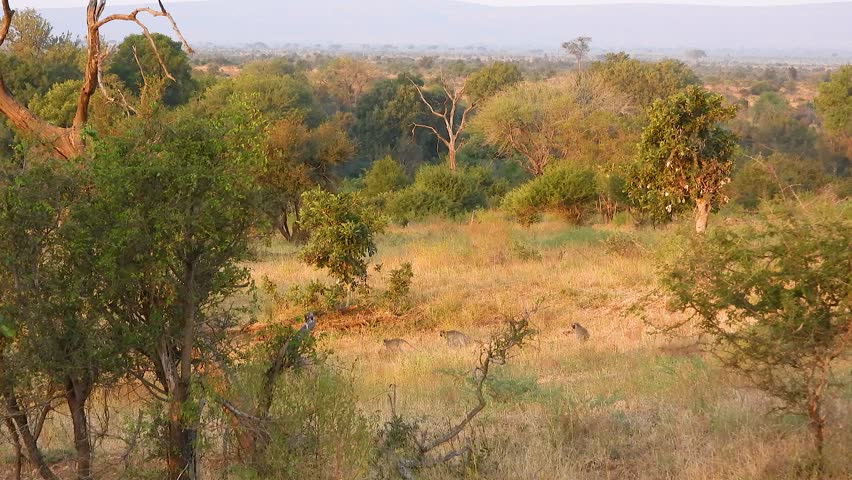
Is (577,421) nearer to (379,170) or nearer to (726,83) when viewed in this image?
(379,170)

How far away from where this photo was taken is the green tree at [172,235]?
397 cm

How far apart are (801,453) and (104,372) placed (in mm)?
3409

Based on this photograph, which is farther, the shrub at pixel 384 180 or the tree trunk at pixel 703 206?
the shrub at pixel 384 180

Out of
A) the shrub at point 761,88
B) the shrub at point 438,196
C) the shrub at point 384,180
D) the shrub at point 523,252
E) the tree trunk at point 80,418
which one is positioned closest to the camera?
the tree trunk at point 80,418

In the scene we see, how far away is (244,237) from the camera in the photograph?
4312mm

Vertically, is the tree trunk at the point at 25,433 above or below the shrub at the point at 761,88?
above

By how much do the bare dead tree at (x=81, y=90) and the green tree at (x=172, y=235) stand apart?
1449mm

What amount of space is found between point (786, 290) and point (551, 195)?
54.7 feet

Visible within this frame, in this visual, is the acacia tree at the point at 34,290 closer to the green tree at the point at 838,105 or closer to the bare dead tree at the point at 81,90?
the bare dead tree at the point at 81,90

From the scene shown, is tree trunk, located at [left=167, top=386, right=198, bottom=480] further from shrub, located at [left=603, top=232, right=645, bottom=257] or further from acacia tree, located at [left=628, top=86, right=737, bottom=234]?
shrub, located at [left=603, top=232, right=645, bottom=257]

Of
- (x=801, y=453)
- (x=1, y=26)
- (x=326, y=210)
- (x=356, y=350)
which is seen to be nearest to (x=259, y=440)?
(x=801, y=453)

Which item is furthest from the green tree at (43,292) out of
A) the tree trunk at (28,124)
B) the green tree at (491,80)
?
the green tree at (491,80)

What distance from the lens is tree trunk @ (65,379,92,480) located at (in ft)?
13.7

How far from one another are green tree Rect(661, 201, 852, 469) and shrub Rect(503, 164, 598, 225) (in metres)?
16.2
